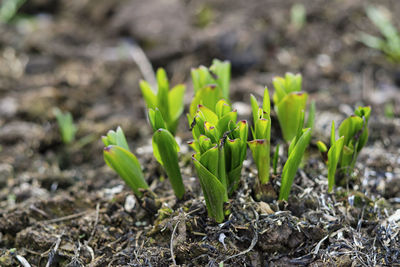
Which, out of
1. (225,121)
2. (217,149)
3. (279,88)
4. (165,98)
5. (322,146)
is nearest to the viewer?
(217,149)

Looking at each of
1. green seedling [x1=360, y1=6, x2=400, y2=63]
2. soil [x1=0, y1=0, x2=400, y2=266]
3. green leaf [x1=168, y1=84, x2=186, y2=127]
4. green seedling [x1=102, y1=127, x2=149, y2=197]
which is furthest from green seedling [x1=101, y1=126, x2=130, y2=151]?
green seedling [x1=360, y1=6, x2=400, y2=63]

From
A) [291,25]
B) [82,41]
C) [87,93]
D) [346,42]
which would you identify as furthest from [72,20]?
[346,42]

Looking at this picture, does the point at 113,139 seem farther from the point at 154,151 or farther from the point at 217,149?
the point at 217,149

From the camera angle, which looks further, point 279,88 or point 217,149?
point 279,88

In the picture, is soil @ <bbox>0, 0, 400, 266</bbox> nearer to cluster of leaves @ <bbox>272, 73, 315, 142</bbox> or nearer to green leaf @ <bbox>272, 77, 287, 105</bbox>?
cluster of leaves @ <bbox>272, 73, 315, 142</bbox>

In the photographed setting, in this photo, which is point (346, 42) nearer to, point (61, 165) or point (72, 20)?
point (61, 165)

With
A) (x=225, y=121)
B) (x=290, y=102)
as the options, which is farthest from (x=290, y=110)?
(x=225, y=121)
